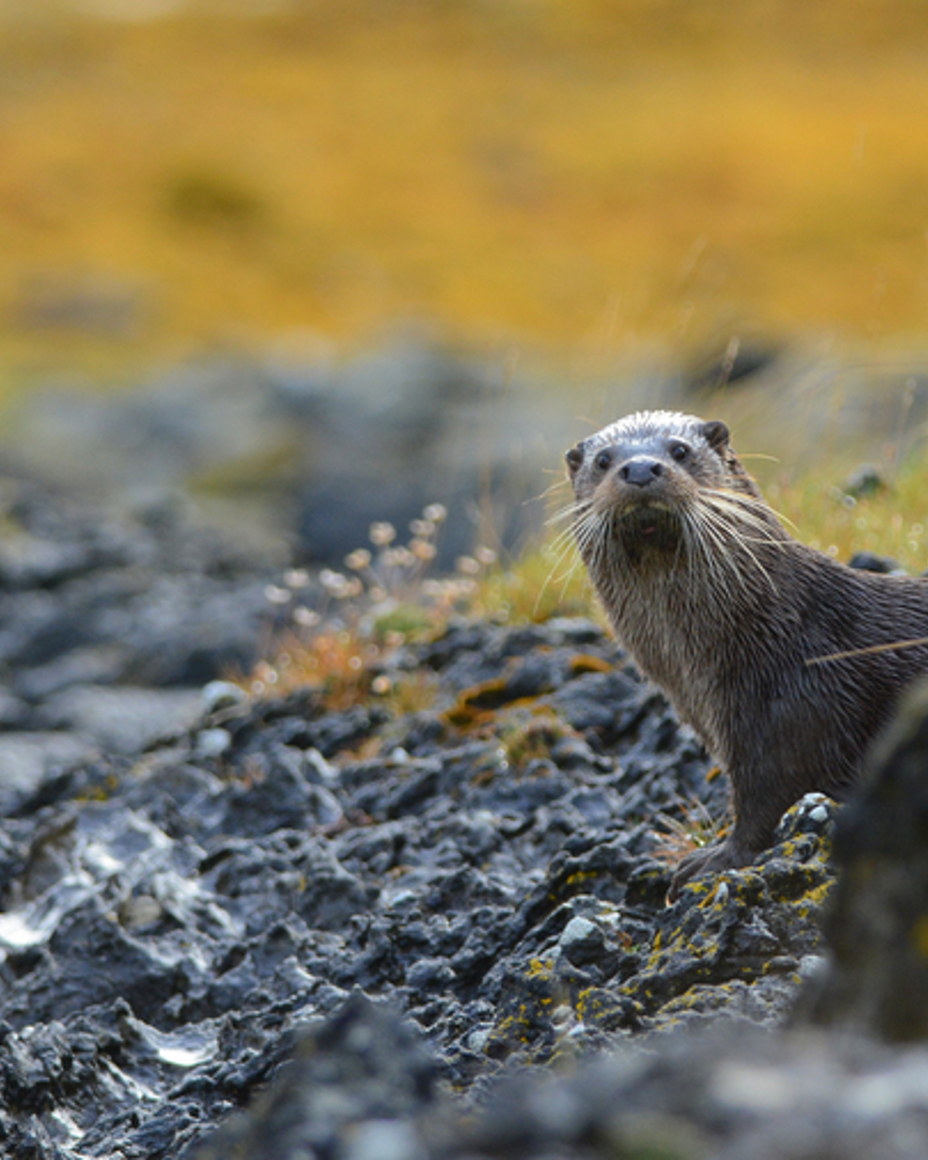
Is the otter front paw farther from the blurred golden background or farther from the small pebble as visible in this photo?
the blurred golden background

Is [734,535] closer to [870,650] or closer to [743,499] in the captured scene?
[743,499]

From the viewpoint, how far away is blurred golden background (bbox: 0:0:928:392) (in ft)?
126

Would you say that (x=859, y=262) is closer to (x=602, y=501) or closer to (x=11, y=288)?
(x=11, y=288)

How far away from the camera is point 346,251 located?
4453 centimetres

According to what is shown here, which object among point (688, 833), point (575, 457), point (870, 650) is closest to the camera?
point (870, 650)

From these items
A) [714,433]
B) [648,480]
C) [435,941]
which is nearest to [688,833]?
[435,941]

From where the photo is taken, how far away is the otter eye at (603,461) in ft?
14.6

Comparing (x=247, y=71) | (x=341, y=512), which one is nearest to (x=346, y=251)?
(x=247, y=71)

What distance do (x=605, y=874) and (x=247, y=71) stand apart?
62326 mm

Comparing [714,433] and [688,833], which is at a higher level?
[714,433]

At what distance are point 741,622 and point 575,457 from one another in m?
0.98

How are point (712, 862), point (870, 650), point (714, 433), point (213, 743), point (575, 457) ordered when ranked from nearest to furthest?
A: point (870, 650) < point (712, 862) < point (714, 433) < point (575, 457) < point (213, 743)

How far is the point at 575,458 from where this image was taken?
479cm

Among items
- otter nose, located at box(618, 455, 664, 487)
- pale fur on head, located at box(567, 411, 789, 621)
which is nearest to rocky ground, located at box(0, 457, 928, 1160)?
pale fur on head, located at box(567, 411, 789, 621)
